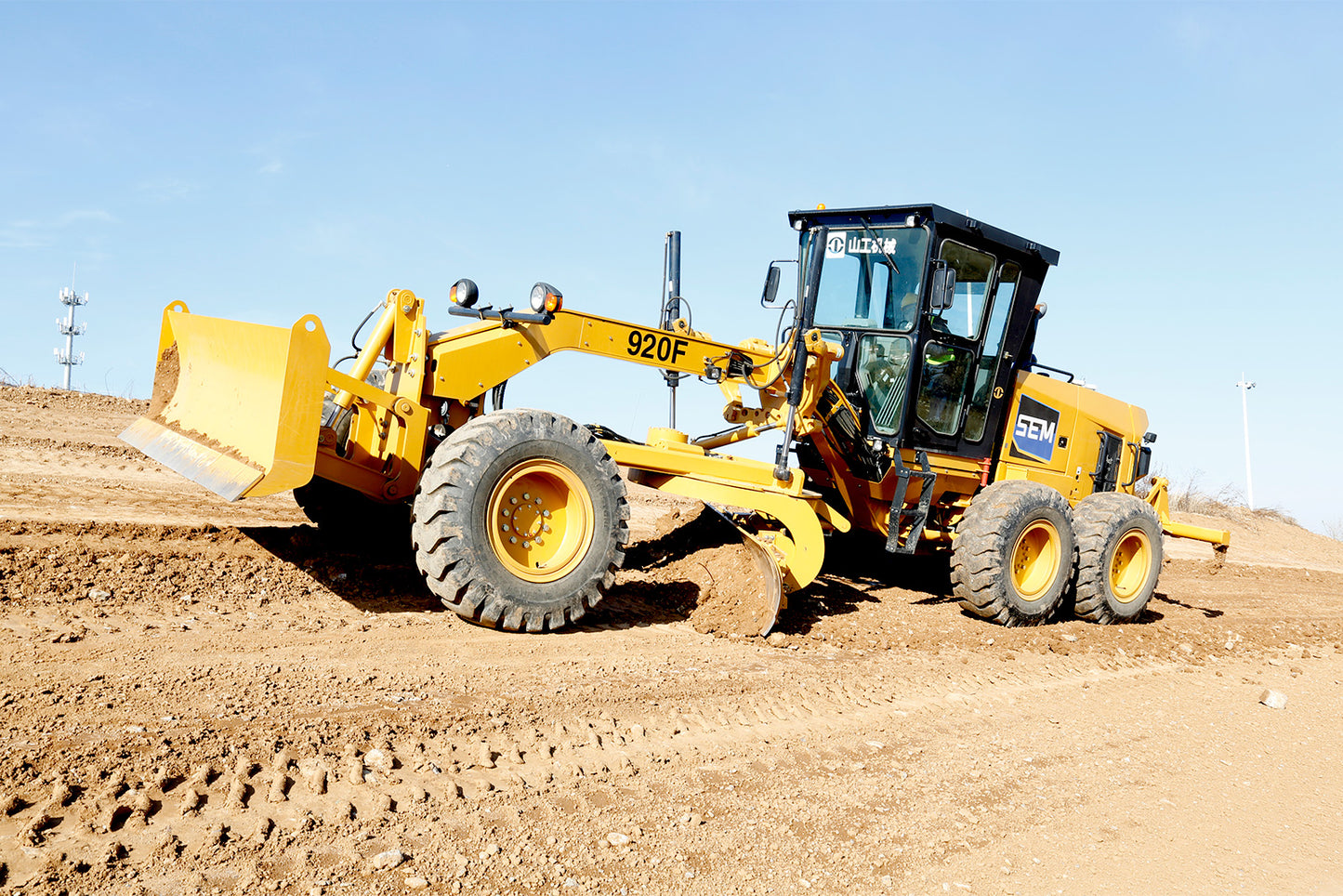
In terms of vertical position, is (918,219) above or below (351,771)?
above

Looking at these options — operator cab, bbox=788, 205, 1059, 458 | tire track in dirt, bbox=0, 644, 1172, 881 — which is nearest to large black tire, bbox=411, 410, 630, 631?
tire track in dirt, bbox=0, 644, 1172, 881

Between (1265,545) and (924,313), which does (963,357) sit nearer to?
(924,313)

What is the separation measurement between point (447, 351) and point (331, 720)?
2536 mm

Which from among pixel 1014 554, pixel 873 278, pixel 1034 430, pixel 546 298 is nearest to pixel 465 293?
pixel 546 298

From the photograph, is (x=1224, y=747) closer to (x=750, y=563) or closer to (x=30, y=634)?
(x=750, y=563)

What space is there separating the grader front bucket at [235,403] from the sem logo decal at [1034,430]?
6263mm

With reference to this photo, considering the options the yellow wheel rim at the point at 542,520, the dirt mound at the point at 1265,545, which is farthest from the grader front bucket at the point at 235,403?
the dirt mound at the point at 1265,545

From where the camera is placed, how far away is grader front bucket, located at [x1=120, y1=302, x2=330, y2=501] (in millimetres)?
4668

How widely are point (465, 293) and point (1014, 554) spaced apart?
15.0 feet

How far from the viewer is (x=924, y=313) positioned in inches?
290

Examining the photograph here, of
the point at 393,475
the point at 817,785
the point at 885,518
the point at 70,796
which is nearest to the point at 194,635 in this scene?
the point at 393,475

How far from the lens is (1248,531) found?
21.4 meters

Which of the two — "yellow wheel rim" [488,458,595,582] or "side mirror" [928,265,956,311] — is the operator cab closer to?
"side mirror" [928,265,956,311]

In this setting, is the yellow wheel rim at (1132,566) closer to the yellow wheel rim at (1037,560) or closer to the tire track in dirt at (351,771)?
the yellow wheel rim at (1037,560)
